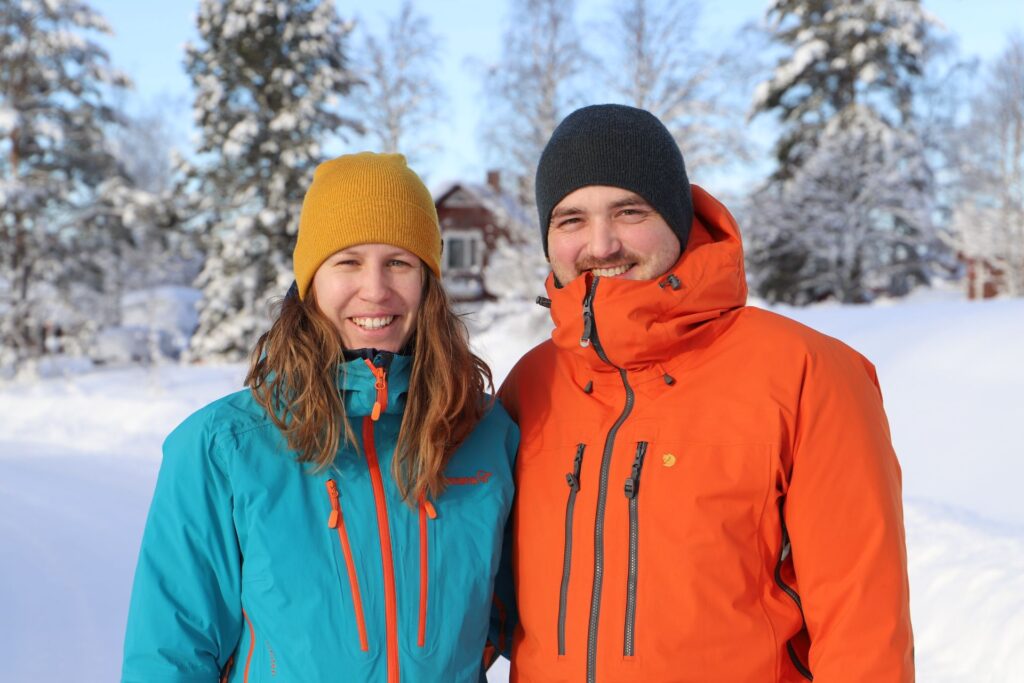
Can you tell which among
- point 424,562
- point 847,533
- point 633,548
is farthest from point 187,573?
point 847,533

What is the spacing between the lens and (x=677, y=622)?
1.87m

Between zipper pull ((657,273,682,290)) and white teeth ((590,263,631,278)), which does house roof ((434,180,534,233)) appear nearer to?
white teeth ((590,263,631,278))

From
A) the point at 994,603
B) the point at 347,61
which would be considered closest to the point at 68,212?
the point at 347,61

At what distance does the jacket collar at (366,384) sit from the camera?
202 centimetres

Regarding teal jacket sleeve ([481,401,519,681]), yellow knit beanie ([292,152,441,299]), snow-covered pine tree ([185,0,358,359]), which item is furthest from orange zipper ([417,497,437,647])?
snow-covered pine tree ([185,0,358,359])

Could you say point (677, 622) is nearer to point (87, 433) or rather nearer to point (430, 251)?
point (430, 251)

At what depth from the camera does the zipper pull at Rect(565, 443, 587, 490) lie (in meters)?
2.04

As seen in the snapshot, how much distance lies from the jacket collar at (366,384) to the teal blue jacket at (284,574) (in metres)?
0.10

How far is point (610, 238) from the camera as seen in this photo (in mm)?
2188

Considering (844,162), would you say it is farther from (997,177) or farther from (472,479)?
(472,479)

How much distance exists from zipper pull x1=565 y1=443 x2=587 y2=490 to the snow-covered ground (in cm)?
232

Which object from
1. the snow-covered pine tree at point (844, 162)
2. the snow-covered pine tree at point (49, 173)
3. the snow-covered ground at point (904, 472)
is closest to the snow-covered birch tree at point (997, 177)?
the snow-covered pine tree at point (844, 162)

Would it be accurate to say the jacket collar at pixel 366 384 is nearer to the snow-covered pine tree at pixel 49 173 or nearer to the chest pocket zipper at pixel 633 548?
the chest pocket zipper at pixel 633 548

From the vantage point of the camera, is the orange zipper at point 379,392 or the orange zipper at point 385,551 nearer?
the orange zipper at point 385,551
